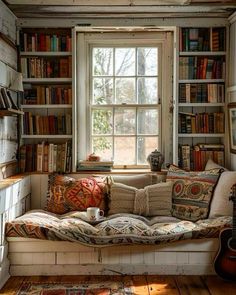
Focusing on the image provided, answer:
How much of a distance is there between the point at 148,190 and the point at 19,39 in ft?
7.35

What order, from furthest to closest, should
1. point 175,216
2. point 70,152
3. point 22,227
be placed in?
point 70,152 < point 175,216 < point 22,227

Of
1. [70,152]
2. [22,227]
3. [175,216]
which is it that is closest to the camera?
[22,227]

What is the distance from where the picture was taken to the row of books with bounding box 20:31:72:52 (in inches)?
186

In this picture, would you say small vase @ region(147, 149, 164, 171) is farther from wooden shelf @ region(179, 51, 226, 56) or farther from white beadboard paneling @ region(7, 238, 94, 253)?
white beadboard paneling @ region(7, 238, 94, 253)

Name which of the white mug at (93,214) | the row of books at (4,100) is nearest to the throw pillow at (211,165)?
the white mug at (93,214)

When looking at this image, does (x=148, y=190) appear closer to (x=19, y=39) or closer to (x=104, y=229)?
(x=104, y=229)

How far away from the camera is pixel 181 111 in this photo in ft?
15.8

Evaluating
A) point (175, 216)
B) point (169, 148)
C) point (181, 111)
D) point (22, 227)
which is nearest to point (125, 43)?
point (181, 111)

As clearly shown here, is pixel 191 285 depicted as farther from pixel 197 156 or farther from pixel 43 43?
pixel 43 43

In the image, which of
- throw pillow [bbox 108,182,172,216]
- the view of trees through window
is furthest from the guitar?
the view of trees through window

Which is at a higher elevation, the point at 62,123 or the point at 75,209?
the point at 62,123

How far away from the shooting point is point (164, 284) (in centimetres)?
355

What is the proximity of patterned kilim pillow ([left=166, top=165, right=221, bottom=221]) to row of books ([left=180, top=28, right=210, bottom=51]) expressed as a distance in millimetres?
1422

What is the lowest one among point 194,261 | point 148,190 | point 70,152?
point 194,261
